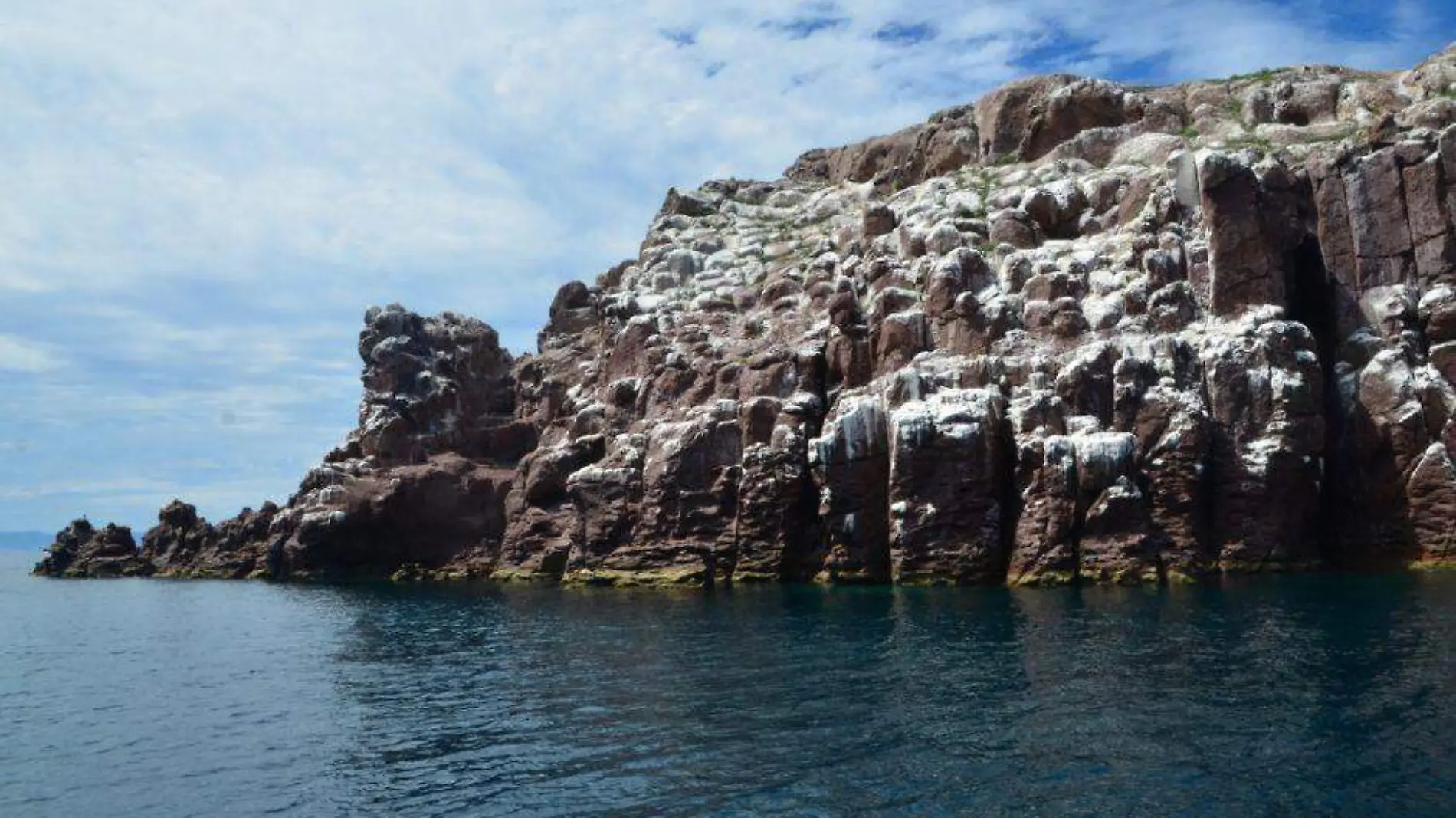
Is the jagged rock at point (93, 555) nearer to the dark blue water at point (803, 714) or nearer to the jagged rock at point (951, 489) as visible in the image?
the dark blue water at point (803, 714)

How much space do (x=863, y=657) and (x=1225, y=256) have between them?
1651 inches

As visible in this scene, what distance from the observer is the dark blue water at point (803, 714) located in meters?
24.1

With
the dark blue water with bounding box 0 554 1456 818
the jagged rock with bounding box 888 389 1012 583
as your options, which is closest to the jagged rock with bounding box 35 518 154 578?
the dark blue water with bounding box 0 554 1456 818

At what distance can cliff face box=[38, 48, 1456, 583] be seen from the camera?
6225 cm

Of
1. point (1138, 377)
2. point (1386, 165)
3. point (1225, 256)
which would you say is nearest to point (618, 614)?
point (1138, 377)


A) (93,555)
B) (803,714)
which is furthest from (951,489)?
(93,555)

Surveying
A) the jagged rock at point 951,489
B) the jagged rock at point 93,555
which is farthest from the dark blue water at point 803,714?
the jagged rock at point 93,555

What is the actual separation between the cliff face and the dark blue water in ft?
25.7

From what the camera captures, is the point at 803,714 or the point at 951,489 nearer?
the point at 803,714

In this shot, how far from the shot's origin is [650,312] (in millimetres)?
101375

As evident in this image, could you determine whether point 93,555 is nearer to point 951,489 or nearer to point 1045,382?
point 951,489

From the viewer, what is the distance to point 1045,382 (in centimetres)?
6681

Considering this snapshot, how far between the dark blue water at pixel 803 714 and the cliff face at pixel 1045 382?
25.7ft

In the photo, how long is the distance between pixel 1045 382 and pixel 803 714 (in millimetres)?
41149
